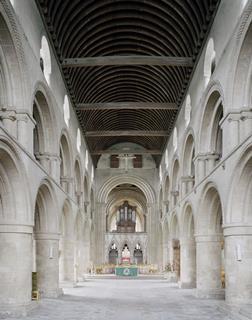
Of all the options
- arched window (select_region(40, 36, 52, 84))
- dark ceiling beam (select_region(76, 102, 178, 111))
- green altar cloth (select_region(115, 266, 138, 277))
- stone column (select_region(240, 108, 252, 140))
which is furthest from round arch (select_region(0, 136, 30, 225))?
green altar cloth (select_region(115, 266, 138, 277))

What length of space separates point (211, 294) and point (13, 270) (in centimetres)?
906

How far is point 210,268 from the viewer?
20922mm

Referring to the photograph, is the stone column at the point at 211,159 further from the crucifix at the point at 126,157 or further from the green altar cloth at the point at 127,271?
the green altar cloth at the point at 127,271

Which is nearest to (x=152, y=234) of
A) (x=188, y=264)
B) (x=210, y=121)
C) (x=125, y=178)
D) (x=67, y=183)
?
(x=125, y=178)

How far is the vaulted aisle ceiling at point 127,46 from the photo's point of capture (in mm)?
19516

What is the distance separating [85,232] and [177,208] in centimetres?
1047

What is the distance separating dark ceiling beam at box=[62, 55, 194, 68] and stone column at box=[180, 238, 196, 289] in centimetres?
991

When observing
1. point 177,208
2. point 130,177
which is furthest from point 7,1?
point 130,177

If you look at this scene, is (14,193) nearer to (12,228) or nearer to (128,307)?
(12,228)

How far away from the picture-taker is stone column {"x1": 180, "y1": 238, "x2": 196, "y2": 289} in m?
26.7

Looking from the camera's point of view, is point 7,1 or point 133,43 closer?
point 7,1

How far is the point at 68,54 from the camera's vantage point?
22406 millimetres

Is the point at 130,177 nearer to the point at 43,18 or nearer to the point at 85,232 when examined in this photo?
the point at 85,232

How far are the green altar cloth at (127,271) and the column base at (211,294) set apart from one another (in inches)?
785
